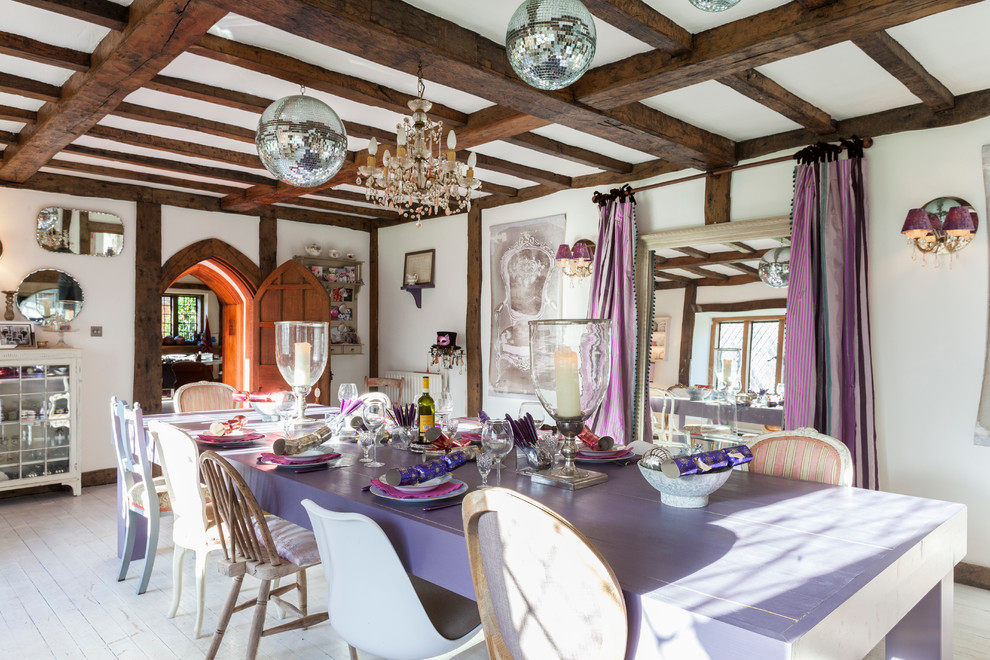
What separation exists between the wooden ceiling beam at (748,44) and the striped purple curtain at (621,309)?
159cm

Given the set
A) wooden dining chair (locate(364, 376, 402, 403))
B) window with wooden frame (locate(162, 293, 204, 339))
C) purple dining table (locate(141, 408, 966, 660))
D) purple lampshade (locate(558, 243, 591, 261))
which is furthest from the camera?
window with wooden frame (locate(162, 293, 204, 339))

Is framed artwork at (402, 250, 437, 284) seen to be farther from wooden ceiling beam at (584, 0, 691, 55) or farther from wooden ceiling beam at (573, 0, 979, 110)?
wooden ceiling beam at (584, 0, 691, 55)

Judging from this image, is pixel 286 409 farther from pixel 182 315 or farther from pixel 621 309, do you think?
pixel 182 315

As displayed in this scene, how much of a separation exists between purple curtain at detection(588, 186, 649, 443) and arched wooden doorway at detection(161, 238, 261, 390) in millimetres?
3502

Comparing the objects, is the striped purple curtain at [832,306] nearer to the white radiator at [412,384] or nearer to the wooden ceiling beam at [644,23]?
the wooden ceiling beam at [644,23]

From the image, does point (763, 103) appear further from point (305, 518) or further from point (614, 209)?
point (305, 518)

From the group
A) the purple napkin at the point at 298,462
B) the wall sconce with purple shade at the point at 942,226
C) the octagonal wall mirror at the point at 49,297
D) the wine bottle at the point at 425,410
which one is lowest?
the purple napkin at the point at 298,462

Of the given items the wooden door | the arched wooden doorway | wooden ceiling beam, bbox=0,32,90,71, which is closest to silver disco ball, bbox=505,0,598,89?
wooden ceiling beam, bbox=0,32,90,71

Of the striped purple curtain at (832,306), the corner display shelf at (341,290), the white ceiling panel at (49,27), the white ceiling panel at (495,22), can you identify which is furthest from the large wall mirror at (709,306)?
the white ceiling panel at (49,27)

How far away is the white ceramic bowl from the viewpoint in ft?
5.38

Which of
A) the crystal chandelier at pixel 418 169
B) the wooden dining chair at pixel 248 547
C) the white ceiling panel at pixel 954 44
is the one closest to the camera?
the wooden dining chair at pixel 248 547

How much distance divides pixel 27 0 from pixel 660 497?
2.67m

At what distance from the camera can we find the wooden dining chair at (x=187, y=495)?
2453mm

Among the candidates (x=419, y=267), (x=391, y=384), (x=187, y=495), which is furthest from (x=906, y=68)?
(x=391, y=384)
